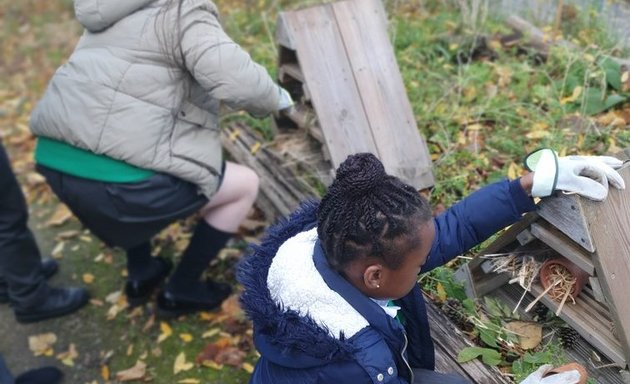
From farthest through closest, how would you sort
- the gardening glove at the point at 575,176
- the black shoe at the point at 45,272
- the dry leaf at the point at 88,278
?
1. the dry leaf at the point at 88,278
2. the black shoe at the point at 45,272
3. the gardening glove at the point at 575,176

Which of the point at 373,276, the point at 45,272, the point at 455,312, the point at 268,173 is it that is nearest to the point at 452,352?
the point at 455,312

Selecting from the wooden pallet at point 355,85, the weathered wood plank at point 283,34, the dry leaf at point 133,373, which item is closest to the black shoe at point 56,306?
the dry leaf at point 133,373

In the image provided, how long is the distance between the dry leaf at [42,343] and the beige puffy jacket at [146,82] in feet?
4.54

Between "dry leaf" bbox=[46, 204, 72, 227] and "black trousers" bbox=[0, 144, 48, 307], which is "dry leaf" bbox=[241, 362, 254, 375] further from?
"dry leaf" bbox=[46, 204, 72, 227]

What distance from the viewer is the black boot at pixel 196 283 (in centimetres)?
329

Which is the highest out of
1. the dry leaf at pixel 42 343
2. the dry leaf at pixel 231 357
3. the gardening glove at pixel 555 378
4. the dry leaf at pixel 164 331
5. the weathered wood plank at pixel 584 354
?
the gardening glove at pixel 555 378

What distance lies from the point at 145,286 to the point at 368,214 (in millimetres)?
2435

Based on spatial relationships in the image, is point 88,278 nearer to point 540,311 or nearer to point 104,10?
point 104,10

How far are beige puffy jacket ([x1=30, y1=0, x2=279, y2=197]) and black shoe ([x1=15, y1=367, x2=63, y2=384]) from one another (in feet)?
4.22

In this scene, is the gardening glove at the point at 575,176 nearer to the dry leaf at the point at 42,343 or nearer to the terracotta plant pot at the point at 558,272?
the terracotta plant pot at the point at 558,272

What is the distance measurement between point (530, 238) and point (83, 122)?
1.85m

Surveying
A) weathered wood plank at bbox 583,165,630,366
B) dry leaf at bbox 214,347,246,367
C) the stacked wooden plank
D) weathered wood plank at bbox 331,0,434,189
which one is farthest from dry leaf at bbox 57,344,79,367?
weathered wood plank at bbox 583,165,630,366

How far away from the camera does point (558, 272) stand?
2.21m

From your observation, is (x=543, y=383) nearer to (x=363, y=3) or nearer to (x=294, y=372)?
(x=294, y=372)
